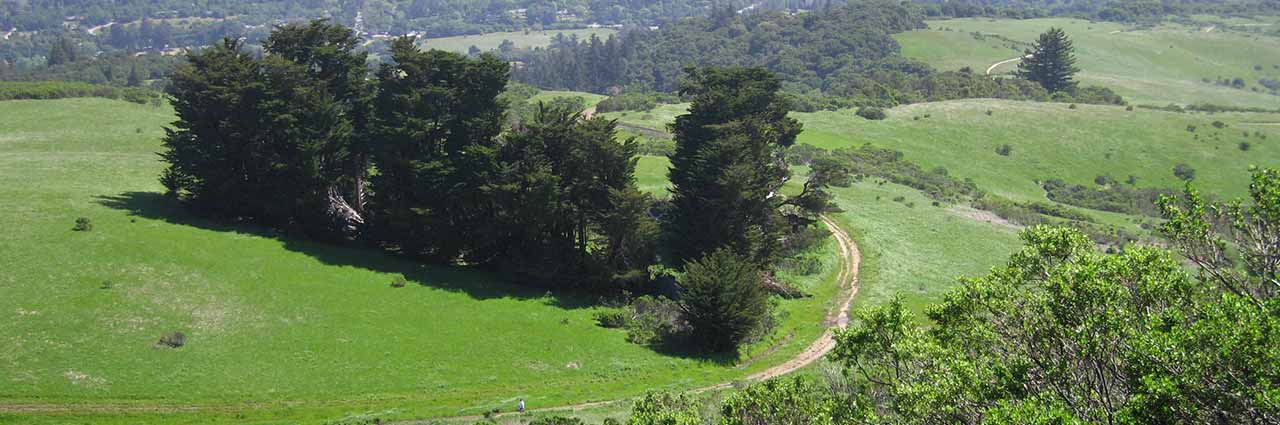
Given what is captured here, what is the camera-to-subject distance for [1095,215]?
94938 mm

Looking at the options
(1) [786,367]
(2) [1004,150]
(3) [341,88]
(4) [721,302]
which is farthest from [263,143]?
(2) [1004,150]

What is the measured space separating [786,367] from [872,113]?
92.9m

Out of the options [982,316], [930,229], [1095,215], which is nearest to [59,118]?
[930,229]

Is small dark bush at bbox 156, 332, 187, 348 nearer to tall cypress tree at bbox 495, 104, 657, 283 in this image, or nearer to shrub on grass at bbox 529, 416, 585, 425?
shrub on grass at bbox 529, 416, 585, 425

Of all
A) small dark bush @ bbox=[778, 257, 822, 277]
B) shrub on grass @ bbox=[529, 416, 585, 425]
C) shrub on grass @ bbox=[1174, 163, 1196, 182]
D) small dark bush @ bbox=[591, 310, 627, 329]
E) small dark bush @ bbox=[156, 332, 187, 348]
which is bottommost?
shrub on grass @ bbox=[1174, 163, 1196, 182]

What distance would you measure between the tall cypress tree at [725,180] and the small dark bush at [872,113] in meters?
69.6

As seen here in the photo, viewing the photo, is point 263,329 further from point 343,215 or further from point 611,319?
point 611,319

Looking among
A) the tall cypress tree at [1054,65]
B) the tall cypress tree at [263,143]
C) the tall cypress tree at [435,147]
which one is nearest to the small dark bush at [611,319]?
the tall cypress tree at [435,147]

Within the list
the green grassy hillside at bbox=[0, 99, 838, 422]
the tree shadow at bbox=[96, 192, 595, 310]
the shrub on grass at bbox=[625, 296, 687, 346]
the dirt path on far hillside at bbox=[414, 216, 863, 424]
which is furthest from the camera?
the tree shadow at bbox=[96, 192, 595, 310]

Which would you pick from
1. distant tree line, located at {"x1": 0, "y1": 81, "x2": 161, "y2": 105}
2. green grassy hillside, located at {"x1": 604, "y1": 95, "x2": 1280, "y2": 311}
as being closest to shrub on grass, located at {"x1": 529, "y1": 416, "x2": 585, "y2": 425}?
green grassy hillside, located at {"x1": 604, "y1": 95, "x2": 1280, "y2": 311}

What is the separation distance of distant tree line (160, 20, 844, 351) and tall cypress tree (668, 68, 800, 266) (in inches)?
6.1

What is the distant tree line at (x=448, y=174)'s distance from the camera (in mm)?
56969

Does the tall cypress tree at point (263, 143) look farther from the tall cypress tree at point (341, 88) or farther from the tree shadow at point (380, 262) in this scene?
the tree shadow at point (380, 262)

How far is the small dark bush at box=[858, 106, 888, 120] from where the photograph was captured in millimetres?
134375
